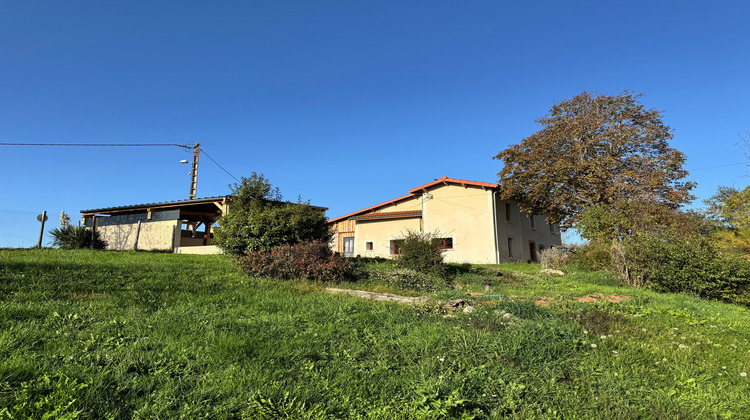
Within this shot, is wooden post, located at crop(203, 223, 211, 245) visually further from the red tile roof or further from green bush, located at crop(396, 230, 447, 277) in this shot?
green bush, located at crop(396, 230, 447, 277)

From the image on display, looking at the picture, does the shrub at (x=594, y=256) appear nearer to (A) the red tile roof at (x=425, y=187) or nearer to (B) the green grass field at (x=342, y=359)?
(A) the red tile roof at (x=425, y=187)

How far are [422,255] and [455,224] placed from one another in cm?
1085

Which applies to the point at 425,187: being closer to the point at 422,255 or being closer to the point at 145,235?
the point at 422,255

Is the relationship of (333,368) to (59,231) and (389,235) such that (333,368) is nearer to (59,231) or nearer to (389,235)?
(59,231)

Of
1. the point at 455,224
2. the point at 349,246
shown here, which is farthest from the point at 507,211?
the point at 349,246

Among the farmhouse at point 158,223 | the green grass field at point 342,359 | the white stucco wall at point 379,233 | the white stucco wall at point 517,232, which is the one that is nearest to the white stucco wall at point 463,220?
the white stucco wall at point 517,232

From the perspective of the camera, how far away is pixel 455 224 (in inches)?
922

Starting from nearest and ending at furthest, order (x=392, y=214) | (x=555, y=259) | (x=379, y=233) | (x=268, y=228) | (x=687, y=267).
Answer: (x=687, y=267)
(x=268, y=228)
(x=555, y=259)
(x=392, y=214)
(x=379, y=233)

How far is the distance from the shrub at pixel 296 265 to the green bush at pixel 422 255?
331cm

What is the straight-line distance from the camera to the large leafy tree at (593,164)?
69.3ft

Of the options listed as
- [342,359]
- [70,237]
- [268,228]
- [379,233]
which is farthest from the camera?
[379,233]

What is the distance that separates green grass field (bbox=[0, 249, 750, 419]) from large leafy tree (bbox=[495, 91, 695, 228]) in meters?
16.6

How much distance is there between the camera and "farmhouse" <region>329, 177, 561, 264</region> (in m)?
22.3

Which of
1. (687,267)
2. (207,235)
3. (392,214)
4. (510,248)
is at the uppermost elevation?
(392,214)
